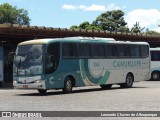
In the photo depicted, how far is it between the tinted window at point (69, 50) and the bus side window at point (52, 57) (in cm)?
57

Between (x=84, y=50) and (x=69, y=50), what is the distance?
5.03ft

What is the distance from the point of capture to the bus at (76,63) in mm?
23109

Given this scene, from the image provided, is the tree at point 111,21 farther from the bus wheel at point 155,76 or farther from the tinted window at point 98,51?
the tinted window at point 98,51

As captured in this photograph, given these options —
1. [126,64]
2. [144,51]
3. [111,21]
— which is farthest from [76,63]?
[111,21]

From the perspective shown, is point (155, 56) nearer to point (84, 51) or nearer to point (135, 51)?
point (135, 51)

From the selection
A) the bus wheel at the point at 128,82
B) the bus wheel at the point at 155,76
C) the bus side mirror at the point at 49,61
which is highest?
the bus side mirror at the point at 49,61

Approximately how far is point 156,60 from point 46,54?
22180 millimetres

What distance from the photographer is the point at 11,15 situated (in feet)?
374

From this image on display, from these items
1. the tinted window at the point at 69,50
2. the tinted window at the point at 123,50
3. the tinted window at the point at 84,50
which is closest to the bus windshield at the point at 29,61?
the tinted window at the point at 69,50

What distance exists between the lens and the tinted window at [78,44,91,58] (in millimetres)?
25673

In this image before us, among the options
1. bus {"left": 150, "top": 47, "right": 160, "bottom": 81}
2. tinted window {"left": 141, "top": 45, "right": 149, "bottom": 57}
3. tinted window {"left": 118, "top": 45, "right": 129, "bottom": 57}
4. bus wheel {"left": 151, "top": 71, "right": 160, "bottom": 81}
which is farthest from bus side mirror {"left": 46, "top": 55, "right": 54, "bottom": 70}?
bus wheel {"left": 151, "top": 71, "right": 160, "bottom": 81}

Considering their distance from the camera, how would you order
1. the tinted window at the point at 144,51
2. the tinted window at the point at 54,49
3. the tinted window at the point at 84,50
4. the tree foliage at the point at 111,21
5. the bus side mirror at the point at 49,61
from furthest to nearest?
the tree foliage at the point at 111,21 → the tinted window at the point at 144,51 → the tinted window at the point at 84,50 → the tinted window at the point at 54,49 → the bus side mirror at the point at 49,61

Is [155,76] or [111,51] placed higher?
[111,51]

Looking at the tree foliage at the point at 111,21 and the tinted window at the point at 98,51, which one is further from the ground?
the tree foliage at the point at 111,21
